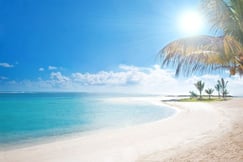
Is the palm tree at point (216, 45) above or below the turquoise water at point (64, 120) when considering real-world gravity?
above

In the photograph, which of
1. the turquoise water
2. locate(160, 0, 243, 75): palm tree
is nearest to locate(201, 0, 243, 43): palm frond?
locate(160, 0, 243, 75): palm tree

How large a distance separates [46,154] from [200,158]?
13.1 feet

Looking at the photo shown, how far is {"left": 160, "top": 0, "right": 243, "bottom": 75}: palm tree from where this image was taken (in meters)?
5.01

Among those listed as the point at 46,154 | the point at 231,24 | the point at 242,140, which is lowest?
the point at 46,154

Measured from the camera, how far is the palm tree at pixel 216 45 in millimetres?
5010

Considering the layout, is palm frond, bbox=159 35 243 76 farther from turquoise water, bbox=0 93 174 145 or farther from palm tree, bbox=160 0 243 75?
turquoise water, bbox=0 93 174 145

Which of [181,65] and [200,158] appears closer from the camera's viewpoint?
[200,158]

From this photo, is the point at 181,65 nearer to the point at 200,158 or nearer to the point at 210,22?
the point at 210,22

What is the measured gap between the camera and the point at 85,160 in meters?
5.36

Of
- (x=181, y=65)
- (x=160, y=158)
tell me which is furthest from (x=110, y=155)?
(x=181, y=65)

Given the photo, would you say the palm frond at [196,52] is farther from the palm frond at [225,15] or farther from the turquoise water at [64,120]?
the turquoise water at [64,120]

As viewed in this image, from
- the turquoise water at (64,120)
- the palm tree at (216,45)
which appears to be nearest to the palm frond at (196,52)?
the palm tree at (216,45)

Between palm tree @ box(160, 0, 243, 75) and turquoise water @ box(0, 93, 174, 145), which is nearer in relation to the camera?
palm tree @ box(160, 0, 243, 75)

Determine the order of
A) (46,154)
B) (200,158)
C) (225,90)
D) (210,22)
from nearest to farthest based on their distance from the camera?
(200,158)
(210,22)
(46,154)
(225,90)
